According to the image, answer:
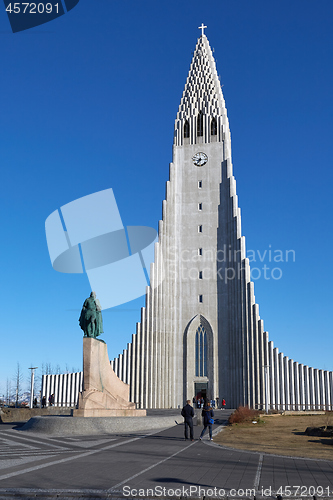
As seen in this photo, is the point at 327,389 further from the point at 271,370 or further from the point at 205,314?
the point at 205,314

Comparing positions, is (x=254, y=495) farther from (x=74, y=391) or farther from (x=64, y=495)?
(x=74, y=391)

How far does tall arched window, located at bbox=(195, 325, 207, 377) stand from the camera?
49562 millimetres

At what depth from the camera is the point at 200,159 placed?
54.6 m

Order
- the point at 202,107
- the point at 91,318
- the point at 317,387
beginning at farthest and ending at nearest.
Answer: the point at 202,107 → the point at 317,387 → the point at 91,318

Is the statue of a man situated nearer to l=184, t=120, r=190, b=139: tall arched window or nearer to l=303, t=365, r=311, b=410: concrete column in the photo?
l=303, t=365, r=311, b=410: concrete column

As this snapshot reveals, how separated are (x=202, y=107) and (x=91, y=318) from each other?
1604 inches

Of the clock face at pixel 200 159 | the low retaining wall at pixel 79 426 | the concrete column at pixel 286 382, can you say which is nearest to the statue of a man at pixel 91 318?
the low retaining wall at pixel 79 426

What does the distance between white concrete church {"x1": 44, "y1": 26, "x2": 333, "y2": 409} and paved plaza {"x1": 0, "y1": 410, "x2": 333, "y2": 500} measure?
1350 inches

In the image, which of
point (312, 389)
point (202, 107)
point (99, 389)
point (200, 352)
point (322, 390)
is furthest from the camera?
point (202, 107)

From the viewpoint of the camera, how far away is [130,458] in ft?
36.6

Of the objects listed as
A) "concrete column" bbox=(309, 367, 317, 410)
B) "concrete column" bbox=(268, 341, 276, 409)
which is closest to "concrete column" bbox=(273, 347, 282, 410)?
"concrete column" bbox=(268, 341, 276, 409)

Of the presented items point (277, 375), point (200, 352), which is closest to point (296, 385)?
point (277, 375)

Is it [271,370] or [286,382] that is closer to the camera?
[271,370]

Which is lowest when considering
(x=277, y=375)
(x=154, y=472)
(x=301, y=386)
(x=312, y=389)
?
(x=312, y=389)
